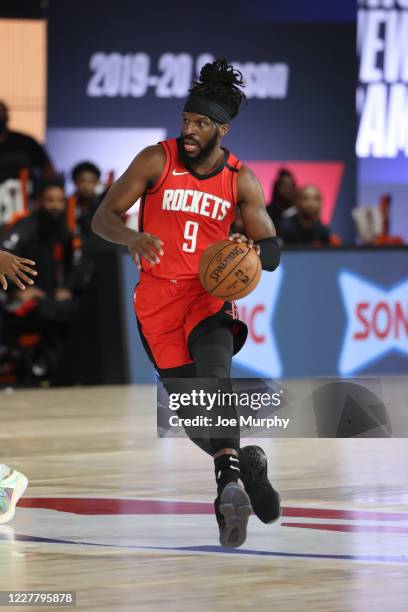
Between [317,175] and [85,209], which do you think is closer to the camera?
[85,209]

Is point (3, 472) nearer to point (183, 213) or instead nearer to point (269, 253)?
point (183, 213)

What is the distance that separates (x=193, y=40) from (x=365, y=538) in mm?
16598

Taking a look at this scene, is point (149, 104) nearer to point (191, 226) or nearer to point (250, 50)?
point (250, 50)

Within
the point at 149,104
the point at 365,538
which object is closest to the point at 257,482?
the point at 365,538

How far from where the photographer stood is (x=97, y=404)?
49.5ft

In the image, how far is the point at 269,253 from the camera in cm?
767

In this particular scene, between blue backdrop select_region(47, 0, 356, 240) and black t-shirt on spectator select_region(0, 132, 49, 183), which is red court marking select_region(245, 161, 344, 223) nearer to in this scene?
blue backdrop select_region(47, 0, 356, 240)

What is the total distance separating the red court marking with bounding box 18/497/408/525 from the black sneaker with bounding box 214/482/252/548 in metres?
1.09

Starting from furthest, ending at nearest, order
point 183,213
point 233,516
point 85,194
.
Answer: point 85,194 < point 183,213 < point 233,516

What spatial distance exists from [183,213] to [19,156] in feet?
34.4

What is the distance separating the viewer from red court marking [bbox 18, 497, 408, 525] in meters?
7.77

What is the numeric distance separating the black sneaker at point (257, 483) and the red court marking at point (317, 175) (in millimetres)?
16006

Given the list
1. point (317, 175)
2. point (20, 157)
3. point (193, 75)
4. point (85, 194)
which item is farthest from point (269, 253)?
point (317, 175)

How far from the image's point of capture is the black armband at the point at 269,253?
764 centimetres
